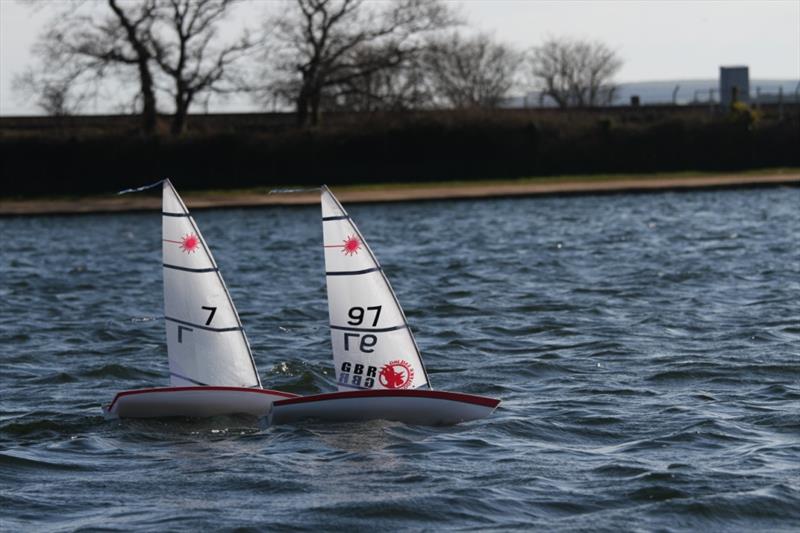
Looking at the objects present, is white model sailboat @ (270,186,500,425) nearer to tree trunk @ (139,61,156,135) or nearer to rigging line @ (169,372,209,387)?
rigging line @ (169,372,209,387)

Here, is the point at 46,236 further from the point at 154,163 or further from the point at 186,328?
the point at 186,328

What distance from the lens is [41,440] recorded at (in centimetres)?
1452

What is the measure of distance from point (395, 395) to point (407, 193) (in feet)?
127

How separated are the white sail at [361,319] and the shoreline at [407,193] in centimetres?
3608

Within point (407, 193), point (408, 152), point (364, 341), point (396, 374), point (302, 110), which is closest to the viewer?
point (364, 341)

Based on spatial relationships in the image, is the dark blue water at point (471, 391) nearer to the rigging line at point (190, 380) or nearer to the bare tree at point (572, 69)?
the rigging line at point (190, 380)

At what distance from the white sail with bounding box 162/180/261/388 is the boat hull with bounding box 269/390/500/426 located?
2.24ft

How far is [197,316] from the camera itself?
1447 cm

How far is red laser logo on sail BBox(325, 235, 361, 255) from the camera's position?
540 inches

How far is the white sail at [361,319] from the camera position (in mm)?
13734

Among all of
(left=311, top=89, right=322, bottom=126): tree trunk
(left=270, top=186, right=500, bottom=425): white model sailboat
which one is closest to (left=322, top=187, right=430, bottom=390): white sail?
(left=270, top=186, right=500, bottom=425): white model sailboat


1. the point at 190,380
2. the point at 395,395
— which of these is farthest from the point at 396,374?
the point at 190,380

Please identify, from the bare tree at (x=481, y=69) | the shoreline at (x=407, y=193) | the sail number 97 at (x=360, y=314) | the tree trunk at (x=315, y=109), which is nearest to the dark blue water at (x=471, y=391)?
the sail number 97 at (x=360, y=314)

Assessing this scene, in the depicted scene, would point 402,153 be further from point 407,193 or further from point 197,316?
point 197,316
